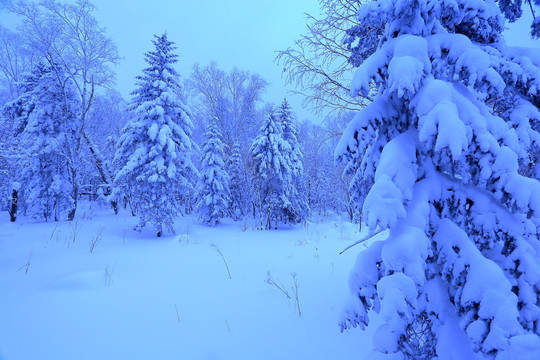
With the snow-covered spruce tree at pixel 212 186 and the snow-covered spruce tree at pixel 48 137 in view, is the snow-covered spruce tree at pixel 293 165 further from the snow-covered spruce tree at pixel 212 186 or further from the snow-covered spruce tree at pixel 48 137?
the snow-covered spruce tree at pixel 48 137

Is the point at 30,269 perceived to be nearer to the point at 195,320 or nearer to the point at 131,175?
the point at 195,320

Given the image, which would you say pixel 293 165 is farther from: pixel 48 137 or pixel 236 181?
pixel 48 137

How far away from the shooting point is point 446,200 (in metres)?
2.13

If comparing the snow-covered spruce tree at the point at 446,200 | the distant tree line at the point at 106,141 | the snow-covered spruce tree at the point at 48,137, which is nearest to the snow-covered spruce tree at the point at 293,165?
the distant tree line at the point at 106,141

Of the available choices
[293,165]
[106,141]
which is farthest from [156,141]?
[106,141]

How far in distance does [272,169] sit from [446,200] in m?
14.8

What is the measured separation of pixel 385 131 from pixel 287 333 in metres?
2.90

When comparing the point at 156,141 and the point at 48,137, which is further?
the point at 48,137

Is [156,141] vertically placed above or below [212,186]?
above

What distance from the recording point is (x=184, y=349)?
306 cm

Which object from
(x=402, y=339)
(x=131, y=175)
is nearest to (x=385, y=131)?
(x=402, y=339)

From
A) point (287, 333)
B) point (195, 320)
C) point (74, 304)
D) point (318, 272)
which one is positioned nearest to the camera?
point (287, 333)

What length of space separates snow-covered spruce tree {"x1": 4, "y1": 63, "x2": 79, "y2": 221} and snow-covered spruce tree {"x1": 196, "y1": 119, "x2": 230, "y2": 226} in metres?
7.69

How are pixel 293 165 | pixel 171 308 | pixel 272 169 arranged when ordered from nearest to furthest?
pixel 171 308, pixel 272 169, pixel 293 165
